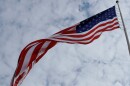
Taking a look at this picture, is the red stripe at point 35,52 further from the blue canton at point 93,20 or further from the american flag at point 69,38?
the blue canton at point 93,20

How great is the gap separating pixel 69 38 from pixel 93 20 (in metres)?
1.92

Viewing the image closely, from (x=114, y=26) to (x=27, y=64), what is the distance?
19.1ft

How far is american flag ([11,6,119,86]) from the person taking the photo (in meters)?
17.0

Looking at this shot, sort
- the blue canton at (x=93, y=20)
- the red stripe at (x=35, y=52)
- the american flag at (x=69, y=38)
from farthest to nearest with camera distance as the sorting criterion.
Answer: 1. the blue canton at (x=93, y=20)
2. the red stripe at (x=35, y=52)
3. the american flag at (x=69, y=38)

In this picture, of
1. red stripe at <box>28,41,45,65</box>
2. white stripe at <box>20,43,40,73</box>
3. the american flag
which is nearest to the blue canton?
the american flag

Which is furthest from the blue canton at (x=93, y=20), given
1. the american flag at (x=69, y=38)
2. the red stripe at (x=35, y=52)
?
the red stripe at (x=35, y=52)

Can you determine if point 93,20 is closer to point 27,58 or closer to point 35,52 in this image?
point 35,52

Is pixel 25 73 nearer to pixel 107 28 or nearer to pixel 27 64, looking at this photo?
pixel 27 64

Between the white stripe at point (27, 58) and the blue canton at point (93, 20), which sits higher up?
the blue canton at point (93, 20)

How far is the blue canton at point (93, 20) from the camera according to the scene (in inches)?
717

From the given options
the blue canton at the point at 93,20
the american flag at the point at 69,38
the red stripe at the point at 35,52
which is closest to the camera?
the american flag at the point at 69,38

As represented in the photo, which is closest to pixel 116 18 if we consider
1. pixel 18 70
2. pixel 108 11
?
pixel 108 11

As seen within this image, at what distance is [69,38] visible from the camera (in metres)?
18.1

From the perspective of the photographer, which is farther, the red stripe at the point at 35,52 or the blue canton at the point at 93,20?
the blue canton at the point at 93,20
